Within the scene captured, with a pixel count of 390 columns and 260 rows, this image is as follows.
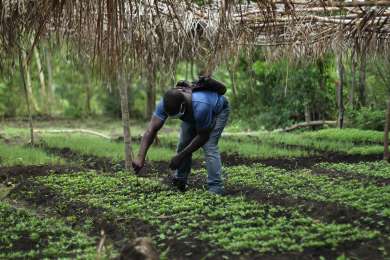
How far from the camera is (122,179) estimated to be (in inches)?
356

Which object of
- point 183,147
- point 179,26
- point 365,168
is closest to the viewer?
point 183,147

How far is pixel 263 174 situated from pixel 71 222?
3704 millimetres

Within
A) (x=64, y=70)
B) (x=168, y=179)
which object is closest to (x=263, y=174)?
(x=168, y=179)

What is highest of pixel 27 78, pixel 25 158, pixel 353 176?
pixel 27 78

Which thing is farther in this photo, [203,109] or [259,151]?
[259,151]

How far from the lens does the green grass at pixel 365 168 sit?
9525mm

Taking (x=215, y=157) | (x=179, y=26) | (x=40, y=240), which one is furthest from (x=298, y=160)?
(x=40, y=240)

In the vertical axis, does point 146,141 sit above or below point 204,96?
below

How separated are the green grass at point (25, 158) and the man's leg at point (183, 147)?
11.6 ft

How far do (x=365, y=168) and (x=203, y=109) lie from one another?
407 centimetres

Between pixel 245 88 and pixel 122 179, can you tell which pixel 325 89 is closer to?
pixel 245 88

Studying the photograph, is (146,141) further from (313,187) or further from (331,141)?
(331,141)

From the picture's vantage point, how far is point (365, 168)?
10.2 metres

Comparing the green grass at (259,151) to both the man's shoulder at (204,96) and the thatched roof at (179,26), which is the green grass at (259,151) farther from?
the man's shoulder at (204,96)
